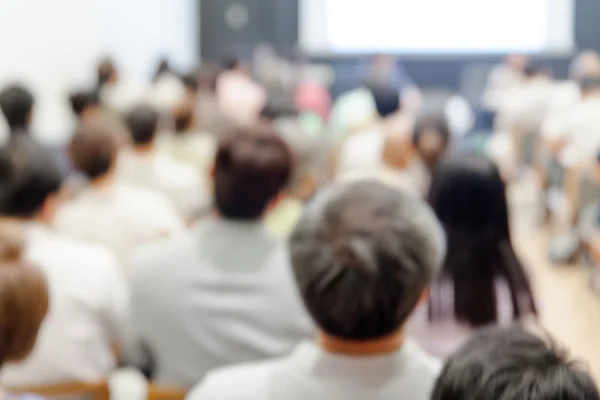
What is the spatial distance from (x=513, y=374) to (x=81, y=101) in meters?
4.27

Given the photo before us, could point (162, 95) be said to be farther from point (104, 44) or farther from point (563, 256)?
point (563, 256)

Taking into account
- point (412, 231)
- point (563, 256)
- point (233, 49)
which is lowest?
point (563, 256)

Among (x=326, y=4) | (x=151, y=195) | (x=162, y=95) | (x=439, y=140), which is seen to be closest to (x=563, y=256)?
(x=439, y=140)

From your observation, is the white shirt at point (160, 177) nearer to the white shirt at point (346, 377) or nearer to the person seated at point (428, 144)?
the person seated at point (428, 144)

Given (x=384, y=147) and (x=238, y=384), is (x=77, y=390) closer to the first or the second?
(x=238, y=384)

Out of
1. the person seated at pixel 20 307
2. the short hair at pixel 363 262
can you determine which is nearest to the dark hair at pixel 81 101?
the person seated at pixel 20 307

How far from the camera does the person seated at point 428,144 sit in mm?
3953

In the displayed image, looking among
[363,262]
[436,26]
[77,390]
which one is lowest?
[77,390]

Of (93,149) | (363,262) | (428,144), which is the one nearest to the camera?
(363,262)

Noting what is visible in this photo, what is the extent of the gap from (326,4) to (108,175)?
8259 mm

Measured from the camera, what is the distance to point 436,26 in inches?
439

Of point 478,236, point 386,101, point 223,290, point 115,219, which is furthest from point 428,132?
point 223,290

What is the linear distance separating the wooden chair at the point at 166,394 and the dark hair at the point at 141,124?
1852 millimetres

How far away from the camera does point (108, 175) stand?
124 inches
